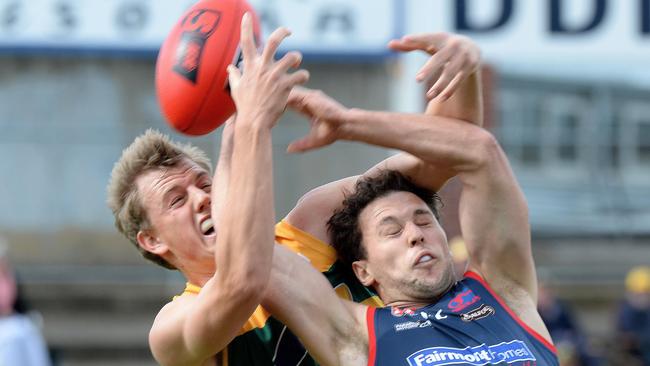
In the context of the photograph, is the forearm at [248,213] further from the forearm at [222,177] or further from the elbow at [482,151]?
the elbow at [482,151]

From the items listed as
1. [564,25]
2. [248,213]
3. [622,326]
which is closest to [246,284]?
[248,213]

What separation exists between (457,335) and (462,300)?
163mm

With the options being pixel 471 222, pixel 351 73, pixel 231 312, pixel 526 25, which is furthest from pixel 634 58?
pixel 231 312

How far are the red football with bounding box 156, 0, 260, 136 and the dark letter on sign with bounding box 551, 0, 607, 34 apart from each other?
7.24 meters

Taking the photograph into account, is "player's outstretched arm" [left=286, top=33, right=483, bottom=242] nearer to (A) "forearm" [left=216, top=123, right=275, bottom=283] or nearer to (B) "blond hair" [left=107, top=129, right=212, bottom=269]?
(A) "forearm" [left=216, top=123, right=275, bottom=283]

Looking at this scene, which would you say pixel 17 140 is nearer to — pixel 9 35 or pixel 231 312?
pixel 9 35

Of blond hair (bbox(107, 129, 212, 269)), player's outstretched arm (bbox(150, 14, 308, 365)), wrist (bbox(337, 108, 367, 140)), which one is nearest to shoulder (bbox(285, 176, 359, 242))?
blond hair (bbox(107, 129, 212, 269))

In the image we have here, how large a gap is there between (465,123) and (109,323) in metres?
8.48

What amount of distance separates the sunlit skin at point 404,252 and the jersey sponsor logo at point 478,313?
128 mm

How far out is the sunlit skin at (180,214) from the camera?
441 cm

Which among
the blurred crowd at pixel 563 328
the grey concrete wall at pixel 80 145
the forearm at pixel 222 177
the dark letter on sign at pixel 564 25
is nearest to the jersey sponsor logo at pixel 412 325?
the forearm at pixel 222 177

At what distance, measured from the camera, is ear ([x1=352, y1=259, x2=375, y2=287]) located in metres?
4.64

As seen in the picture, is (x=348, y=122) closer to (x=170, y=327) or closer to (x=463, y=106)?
(x=463, y=106)

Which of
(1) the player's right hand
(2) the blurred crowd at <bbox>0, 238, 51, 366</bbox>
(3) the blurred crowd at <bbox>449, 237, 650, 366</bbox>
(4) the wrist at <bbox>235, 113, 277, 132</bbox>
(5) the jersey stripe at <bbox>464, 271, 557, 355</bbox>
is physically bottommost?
(3) the blurred crowd at <bbox>449, 237, 650, 366</bbox>
